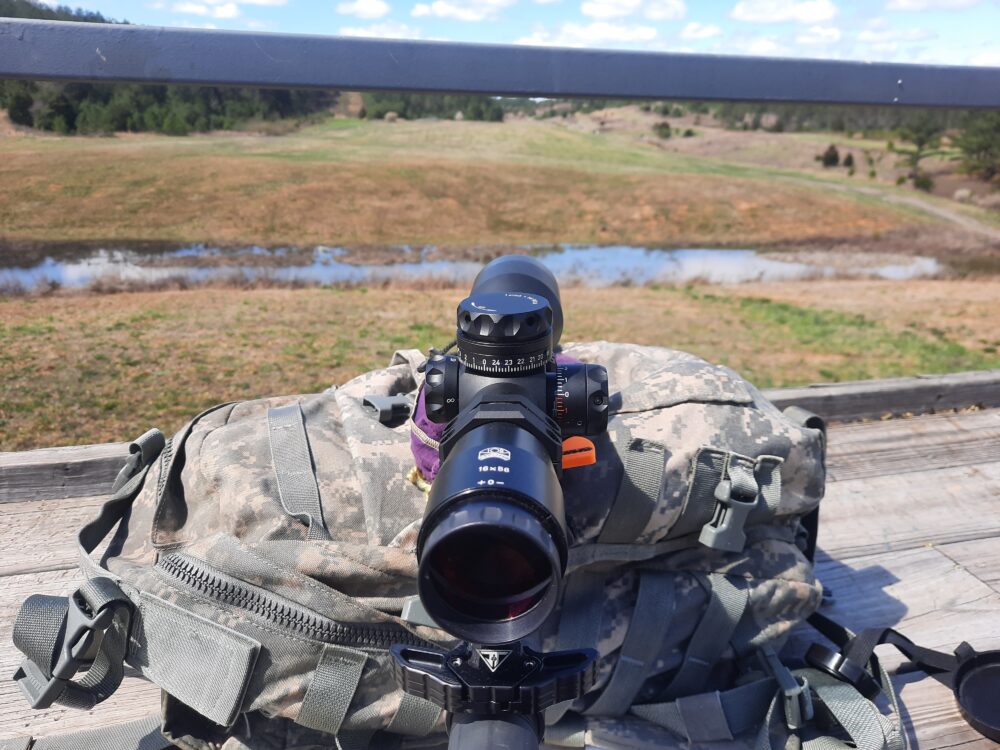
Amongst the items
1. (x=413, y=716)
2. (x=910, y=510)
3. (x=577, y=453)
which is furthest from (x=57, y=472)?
(x=910, y=510)

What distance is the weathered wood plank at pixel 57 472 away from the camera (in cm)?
208

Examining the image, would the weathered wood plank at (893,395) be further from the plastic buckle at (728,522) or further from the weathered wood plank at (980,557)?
the plastic buckle at (728,522)

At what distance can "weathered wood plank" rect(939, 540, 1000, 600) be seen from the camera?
188 centimetres

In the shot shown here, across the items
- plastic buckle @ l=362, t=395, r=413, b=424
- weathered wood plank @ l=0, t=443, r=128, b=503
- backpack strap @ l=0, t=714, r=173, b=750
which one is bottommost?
backpack strap @ l=0, t=714, r=173, b=750

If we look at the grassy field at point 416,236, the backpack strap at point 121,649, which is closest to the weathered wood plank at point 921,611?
the backpack strap at point 121,649

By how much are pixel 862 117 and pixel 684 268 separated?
0.85 m

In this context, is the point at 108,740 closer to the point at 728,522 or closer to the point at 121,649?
the point at 121,649

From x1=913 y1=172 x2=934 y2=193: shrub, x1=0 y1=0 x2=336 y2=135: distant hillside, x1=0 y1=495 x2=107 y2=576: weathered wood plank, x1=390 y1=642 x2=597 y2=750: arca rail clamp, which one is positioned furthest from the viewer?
x1=913 y1=172 x2=934 y2=193: shrub

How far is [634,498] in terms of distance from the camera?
1443mm

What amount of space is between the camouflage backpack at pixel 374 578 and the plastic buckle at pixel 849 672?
0.31 ft

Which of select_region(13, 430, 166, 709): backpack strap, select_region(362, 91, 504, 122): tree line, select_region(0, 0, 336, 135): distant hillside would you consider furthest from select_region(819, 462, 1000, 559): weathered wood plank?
select_region(0, 0, 336, 135): distant hillside

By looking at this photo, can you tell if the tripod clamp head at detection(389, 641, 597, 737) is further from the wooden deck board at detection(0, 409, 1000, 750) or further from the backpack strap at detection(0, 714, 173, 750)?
the wooden deck board at detection(0, 409, 1000, 750)

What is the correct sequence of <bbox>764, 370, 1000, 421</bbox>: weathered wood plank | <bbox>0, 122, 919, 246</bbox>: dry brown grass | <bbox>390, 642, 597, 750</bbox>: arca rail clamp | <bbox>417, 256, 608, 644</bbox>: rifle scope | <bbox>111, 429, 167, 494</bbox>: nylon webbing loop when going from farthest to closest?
<bbox>764, 370, 1000, 421</bbox>: weathered wood plank
<bbox>0, 122, 919, 246</bbox>: dry brown grass
<bbox>111, 429, 167, 494</bbox>: nylon webbing loop
<bbox>390, 642, 597, 750</bbox>: arca rail clamp
<bbox>417, 256, 608, 644</bbox>: rifle scope

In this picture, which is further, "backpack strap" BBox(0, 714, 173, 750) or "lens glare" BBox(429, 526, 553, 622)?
"backpack strap" BBox(0, 714, 173, 750)
